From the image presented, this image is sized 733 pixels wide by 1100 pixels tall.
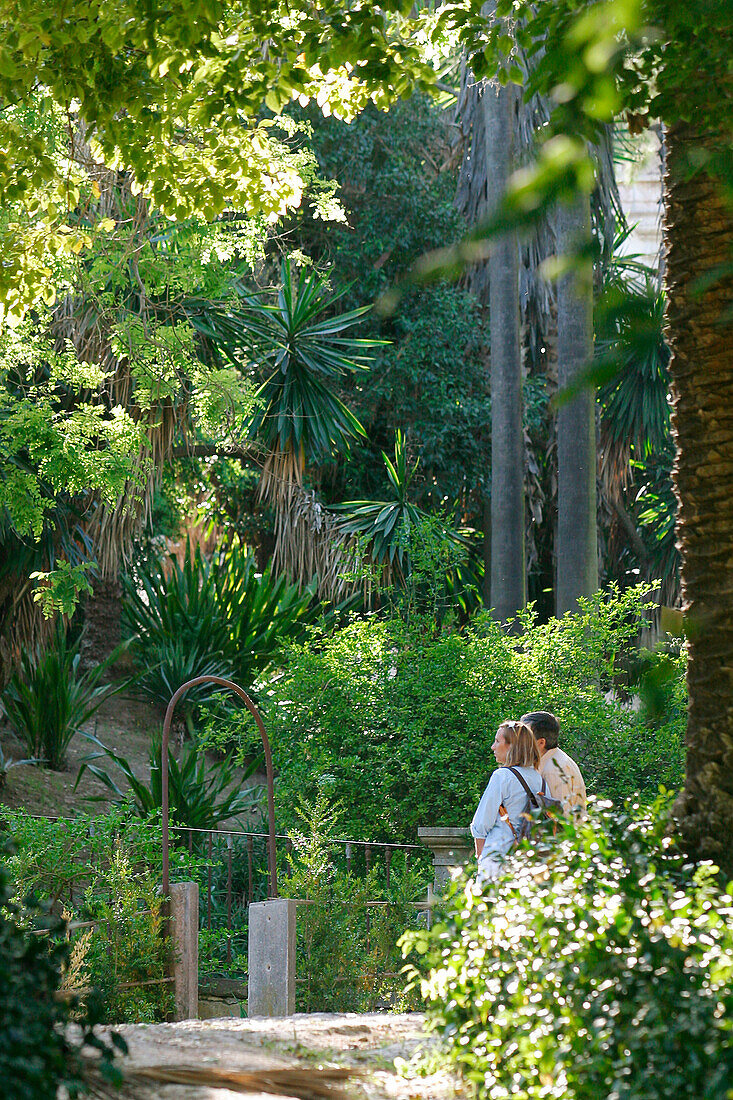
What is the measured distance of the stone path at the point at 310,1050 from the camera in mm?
3641

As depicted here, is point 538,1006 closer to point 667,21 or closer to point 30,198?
point 667,21

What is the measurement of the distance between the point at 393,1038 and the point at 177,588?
10441mm

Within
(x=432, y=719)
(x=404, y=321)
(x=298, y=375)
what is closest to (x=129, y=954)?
(x=432, y=719)

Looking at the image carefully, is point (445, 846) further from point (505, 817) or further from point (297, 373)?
point (297, 373)

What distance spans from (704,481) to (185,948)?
4295 millimetres

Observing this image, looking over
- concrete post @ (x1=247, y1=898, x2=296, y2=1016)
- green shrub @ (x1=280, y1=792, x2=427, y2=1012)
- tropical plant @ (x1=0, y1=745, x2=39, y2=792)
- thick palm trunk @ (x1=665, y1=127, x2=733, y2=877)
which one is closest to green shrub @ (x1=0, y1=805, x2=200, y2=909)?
green shrub @ (x1=280, y1=792, x2=427, y2=1012)

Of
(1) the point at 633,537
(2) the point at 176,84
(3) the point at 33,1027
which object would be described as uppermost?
(1) the point at 633,537

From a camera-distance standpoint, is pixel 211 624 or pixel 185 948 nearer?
pixel 185 948

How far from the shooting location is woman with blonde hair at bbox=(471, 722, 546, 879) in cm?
548

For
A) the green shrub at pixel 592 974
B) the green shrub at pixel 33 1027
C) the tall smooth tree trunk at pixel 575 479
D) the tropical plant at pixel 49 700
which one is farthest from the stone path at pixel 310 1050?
the tall smooth tree trunk at pixel 575 479

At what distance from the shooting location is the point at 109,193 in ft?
34.9

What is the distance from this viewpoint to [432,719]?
9.84m

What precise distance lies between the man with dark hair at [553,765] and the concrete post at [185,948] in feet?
7.58

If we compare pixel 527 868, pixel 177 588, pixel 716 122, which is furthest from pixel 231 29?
pixel 177 588
